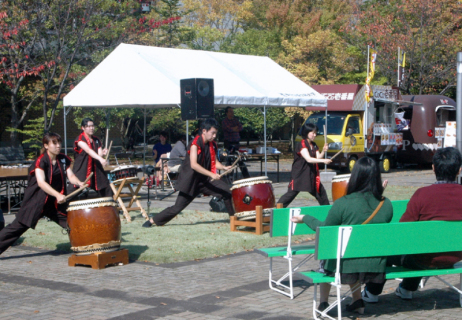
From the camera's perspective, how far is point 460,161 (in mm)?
5492

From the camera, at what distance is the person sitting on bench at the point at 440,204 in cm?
Answer: 546

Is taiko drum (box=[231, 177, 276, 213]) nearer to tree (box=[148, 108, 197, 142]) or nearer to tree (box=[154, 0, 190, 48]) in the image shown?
tree (box=[148, 108, 197, 142])

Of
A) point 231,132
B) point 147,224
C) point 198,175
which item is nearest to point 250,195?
point 198,175

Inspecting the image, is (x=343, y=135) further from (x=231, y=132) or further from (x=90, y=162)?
(x=90, y=162)

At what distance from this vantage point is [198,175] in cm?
976

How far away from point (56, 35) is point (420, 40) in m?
16.8

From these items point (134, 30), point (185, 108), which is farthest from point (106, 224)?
point (134, 30)

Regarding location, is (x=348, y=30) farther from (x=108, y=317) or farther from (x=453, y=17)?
(x=108, y=317)

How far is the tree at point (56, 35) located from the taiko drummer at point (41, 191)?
39.3ft

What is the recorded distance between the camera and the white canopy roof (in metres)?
14.0

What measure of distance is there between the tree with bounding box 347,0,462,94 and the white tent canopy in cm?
1353

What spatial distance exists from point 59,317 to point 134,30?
65.1 feet

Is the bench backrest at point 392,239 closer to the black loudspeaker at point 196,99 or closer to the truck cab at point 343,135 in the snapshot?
the black loudspeaker at point 196,99

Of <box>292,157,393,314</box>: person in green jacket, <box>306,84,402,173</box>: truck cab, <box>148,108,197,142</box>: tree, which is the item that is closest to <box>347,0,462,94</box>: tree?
<box>306,84,402,173</box>: truck cab
